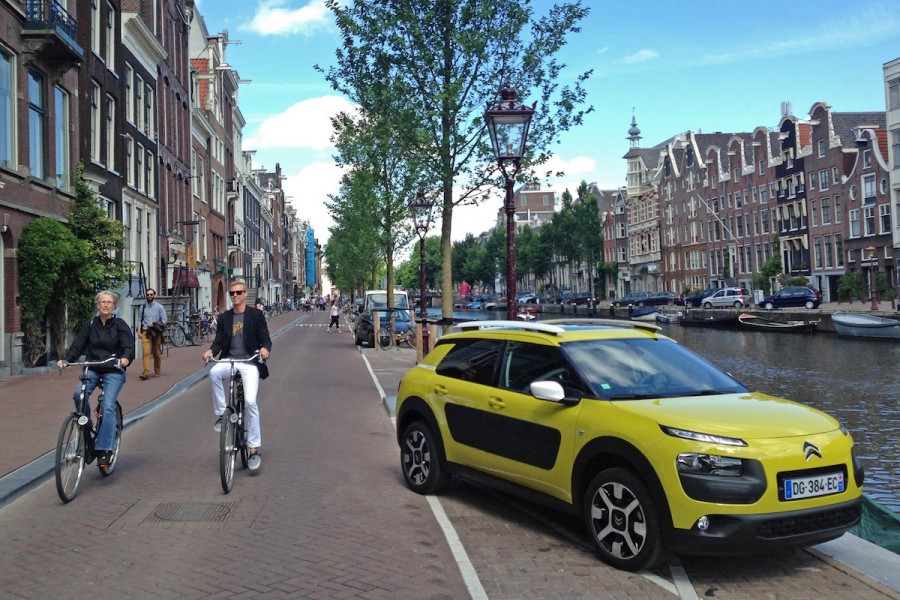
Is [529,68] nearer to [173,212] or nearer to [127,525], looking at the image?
[127,525]

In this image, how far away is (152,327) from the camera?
17.2 metres

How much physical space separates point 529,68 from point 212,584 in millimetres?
14090

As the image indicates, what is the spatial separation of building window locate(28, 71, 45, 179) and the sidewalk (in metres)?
5.09

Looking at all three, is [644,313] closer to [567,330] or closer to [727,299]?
[727,299]

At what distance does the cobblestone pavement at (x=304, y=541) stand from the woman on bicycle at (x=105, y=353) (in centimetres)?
54

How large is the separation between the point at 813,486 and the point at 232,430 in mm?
5038

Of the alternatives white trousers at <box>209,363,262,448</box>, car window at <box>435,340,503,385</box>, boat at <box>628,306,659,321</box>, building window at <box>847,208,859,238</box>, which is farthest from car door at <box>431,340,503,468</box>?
building window at <box>847,208,859,238</box>

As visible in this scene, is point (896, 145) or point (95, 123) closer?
point (95, 123)

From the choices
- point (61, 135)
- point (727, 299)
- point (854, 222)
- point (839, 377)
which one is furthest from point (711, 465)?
point (727, 299)

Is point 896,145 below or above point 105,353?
above

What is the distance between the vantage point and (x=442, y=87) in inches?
671

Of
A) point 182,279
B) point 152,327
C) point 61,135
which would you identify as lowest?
point 152,327

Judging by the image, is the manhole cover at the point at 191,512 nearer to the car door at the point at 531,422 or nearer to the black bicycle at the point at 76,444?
the black bicycle at the point at 76,444

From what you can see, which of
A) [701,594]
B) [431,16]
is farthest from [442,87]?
[701,594]
